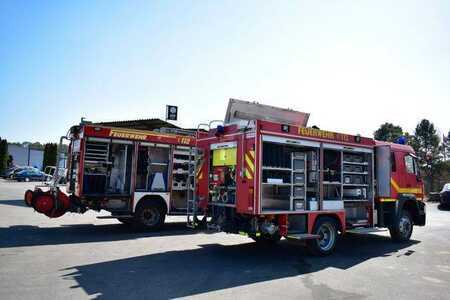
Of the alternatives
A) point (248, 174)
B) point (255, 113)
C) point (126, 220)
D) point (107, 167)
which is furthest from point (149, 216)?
point (248, 174)

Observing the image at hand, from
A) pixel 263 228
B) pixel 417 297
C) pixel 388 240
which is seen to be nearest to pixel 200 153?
pixel 263 228

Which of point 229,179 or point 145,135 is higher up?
point 145,135

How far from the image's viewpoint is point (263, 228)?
770cm

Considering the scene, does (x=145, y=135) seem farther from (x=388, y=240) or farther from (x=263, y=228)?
(x=388, y=240)

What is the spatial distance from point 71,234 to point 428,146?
49.4 m

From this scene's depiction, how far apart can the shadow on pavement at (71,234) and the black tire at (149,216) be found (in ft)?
0.99

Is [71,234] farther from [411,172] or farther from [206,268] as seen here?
[411,172]

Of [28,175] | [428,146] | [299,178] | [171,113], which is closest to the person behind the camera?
[299,178]

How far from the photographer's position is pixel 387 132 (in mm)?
52188

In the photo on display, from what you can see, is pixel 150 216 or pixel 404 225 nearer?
pixel 404 225

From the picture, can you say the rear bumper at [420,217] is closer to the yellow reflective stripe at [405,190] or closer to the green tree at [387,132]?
the yellow reflective stripe at [405,190]

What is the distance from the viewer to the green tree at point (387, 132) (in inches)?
1994

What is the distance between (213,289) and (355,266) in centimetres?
344

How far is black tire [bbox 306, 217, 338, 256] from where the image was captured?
335 inches
